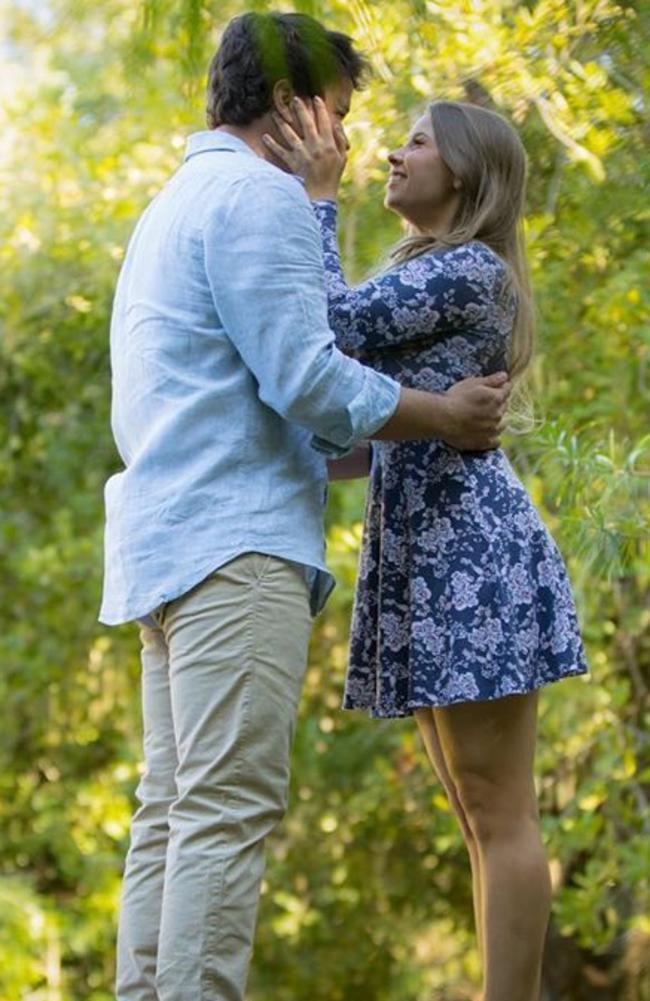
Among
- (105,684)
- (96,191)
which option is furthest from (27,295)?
(105,684)

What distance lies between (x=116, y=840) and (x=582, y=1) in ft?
12.3

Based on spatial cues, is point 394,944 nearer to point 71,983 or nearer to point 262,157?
point 71,983

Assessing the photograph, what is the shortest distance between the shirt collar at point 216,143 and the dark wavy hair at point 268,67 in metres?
0.03

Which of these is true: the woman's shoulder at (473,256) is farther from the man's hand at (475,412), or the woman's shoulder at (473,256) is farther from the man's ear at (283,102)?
the man's ear at (283,102)

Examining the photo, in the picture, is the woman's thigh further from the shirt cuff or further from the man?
the shirt cuff

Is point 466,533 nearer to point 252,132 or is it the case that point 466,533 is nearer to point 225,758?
point 225,758

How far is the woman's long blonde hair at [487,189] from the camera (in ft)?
8.17

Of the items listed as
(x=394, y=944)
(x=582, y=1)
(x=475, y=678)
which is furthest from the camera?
(x=394, y=944)

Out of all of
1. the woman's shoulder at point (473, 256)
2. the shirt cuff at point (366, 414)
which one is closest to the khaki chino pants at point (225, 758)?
the shirt cuff at point (366, 414)

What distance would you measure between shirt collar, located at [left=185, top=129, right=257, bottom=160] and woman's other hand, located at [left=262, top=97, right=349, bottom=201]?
0.04m

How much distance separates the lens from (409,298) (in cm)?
236

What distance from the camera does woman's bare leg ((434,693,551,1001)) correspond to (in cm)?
242

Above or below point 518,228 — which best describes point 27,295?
below

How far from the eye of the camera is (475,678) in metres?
2.37
